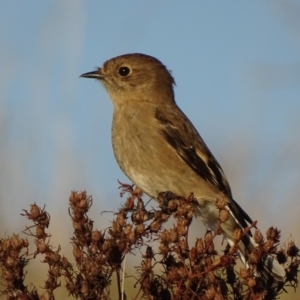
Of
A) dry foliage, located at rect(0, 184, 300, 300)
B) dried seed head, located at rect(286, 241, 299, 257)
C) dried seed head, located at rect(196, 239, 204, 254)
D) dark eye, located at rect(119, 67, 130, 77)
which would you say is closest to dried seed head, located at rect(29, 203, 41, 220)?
dry foliage, located at rect(0, 184, 300, 300)

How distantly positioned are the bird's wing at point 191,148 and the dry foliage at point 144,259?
6.73 ft

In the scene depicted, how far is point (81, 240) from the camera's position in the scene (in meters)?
4.32

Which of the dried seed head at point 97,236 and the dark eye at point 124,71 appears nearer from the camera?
the dried seed head at point 97,236

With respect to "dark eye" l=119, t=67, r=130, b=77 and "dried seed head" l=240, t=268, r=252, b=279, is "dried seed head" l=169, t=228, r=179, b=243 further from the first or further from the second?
"dark eye" l=119, t=67, r=130, b=77

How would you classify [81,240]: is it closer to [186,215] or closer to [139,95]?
[186,215]

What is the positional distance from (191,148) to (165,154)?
0.89 ft

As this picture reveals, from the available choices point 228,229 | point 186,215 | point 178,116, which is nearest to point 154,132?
point 178,116

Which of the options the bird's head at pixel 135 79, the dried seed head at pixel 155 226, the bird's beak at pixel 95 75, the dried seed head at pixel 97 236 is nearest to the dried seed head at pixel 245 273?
the dried seed head at pixel 155 226

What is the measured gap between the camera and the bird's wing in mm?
6578

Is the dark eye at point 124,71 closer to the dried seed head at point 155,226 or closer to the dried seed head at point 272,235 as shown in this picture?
the dried seed head at point 155,226

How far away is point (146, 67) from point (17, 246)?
3649mm

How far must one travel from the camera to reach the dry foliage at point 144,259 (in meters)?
4.12

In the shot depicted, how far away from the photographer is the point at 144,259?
14.6 feet

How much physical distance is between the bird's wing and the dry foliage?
2053 mm
